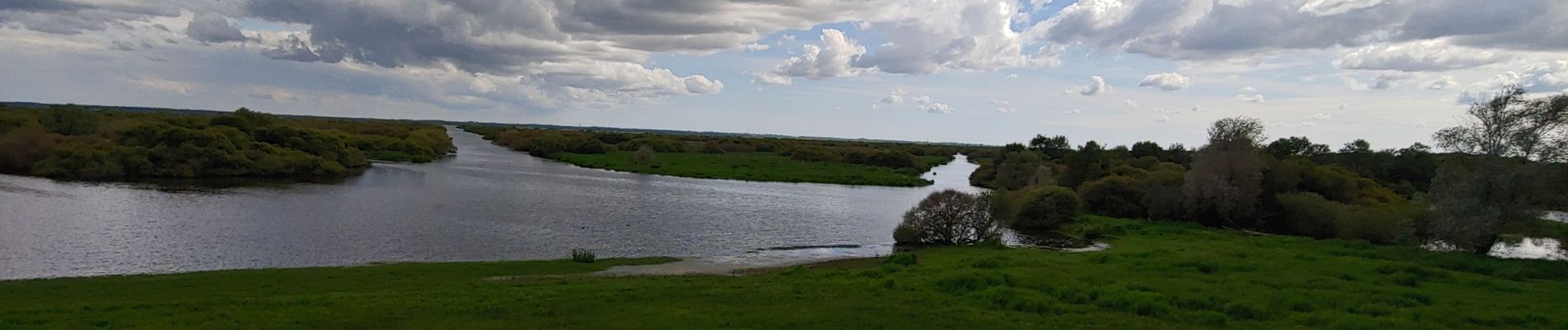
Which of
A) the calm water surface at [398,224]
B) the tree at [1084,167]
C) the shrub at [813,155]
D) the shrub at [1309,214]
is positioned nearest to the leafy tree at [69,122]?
the calm water surface at [398,224]

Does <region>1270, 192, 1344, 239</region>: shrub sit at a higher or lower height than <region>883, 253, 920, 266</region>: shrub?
higher

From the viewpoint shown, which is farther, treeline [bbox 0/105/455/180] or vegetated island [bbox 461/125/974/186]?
vegetated island [bbox 461/125/974/186]

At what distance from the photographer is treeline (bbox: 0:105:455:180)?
63156mm

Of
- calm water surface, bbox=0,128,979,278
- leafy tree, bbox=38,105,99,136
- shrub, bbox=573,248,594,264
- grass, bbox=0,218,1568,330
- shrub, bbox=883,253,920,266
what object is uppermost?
leafy tree, bbox=38,105,99,136

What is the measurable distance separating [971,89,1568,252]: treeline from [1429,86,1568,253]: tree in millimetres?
36

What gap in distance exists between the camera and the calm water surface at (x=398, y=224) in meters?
30.2

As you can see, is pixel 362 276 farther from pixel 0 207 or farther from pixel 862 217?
pixel 862 217

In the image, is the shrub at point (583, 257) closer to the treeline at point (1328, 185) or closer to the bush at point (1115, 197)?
the treeline at point (1328, 185)

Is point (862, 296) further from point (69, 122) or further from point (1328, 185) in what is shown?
point (69, 122)

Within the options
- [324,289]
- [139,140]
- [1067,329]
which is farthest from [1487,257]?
[139,140]

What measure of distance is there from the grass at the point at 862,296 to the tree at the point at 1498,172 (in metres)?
1.76

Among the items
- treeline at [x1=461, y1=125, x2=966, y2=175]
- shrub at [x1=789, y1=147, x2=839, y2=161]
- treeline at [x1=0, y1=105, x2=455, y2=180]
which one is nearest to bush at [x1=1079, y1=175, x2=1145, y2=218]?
treeline at [x1=461, y1=125, x2=966, y2=175]

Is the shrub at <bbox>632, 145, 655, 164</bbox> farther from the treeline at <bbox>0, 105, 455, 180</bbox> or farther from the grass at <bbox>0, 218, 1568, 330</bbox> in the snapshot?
the grass at <bbox>0, 218, 1568, 330</bbox>

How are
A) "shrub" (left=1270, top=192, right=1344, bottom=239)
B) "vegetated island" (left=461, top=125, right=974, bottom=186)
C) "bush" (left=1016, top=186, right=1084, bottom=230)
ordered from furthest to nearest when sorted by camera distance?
"vegetated island" (left=461, top=125, right=974, bottom=186), "bush" (left=1016, top=186, right=1084, bottom=230), "shrub" (left=1270, top=192, right=1344, bottom=239)
